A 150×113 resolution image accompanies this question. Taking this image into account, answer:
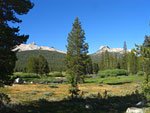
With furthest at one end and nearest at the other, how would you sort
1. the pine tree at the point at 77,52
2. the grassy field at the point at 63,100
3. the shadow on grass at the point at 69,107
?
the pine tree at the point at 77,52
the grassy field at the point at 63,100
the shadow on grass at the point at 69,107

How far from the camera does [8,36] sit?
9695 millimetres

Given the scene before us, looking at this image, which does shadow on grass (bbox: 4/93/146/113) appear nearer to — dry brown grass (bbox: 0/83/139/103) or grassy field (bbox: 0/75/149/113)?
grassy field (bbox: 0/75/149/113)

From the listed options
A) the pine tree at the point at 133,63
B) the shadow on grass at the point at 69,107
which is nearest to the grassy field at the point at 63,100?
the shadow on grass at the point at 69,107

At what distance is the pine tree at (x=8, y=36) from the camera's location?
918 centimetres

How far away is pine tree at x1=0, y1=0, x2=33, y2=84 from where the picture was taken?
9.18 metres

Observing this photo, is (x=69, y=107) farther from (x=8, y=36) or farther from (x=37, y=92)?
(x=37, y=92)

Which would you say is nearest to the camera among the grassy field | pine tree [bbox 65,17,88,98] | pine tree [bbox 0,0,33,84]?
pine tree [bbox 0,0,33,84]

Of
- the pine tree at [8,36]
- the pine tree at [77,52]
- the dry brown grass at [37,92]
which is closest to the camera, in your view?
the pine tree at [8,36]

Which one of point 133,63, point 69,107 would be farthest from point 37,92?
point 133,63

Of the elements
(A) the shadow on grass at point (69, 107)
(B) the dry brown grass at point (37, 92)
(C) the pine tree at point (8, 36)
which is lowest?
(B) the dry brown grass at point (37, 92)

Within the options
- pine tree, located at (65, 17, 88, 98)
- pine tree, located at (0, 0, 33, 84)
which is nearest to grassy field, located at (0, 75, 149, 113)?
pine tree, located at (0, 0, 33, 84)

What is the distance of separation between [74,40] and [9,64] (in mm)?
26673

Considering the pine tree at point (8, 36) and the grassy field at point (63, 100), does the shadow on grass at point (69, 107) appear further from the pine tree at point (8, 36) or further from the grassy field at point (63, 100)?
the pine tree at point (8, 36)

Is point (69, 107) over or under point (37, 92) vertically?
over
